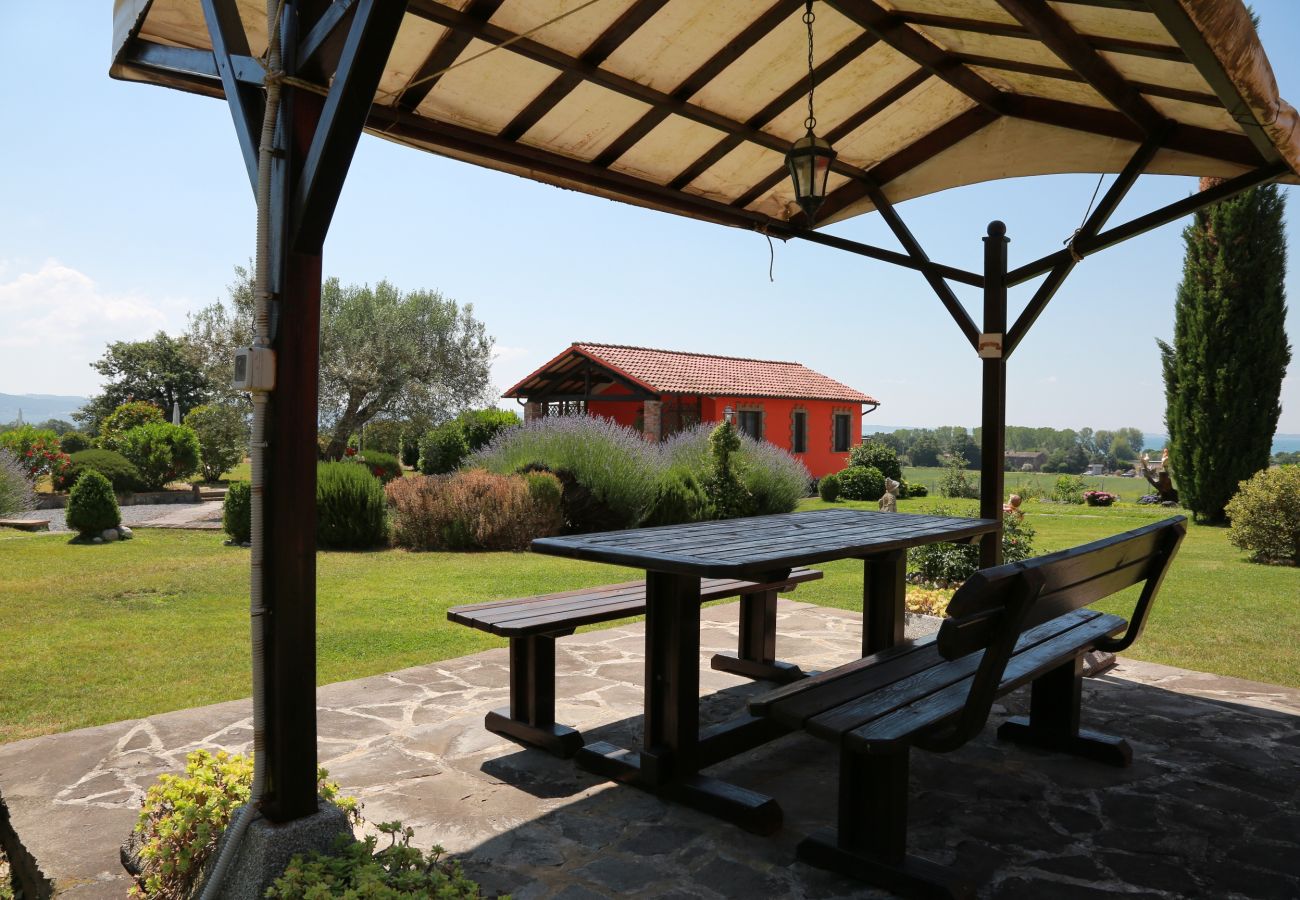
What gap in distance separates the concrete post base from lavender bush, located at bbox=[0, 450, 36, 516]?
1238cm

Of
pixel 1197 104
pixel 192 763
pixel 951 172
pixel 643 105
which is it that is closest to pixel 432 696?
pixel 192 763

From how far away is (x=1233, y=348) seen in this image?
15.9 m

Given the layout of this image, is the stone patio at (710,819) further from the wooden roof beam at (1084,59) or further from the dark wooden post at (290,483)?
the wooden roof beam at (1084,59)

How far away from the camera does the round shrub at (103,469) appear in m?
16.0

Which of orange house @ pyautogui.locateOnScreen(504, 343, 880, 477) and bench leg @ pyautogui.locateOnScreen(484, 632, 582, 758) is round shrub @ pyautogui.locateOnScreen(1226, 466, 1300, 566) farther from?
orange house @ pyautogui.locateOnScreen(504, 343, 880, 477)

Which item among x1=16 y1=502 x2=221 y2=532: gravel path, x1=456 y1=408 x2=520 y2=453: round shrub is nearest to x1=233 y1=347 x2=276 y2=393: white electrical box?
x1=16 y1=502 x2=221 y2=532: gravel path

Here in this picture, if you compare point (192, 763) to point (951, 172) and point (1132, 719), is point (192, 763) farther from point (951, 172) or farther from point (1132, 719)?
point (951, 172)

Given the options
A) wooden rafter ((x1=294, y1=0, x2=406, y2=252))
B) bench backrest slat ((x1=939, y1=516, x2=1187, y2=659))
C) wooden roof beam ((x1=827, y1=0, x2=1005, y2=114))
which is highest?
wooden roof beam ((x1=827, y1=0, x2=1005, y2=114))

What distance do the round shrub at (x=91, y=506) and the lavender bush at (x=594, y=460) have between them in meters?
4.81

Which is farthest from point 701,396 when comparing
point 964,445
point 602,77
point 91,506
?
point 964,445

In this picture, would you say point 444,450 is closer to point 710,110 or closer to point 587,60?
point 710,110

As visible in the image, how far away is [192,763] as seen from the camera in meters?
2.39

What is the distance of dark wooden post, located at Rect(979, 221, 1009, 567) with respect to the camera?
5.02 metres

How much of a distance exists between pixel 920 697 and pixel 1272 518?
32.0 feet
